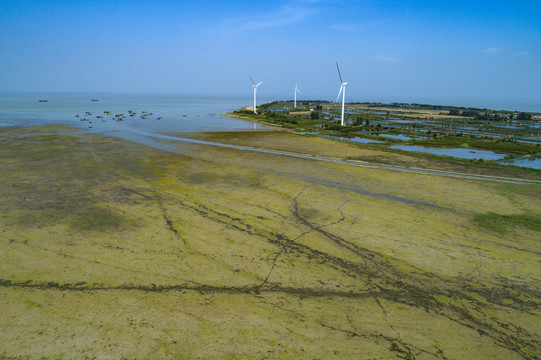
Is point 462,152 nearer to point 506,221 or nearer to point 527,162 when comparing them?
point 527,162

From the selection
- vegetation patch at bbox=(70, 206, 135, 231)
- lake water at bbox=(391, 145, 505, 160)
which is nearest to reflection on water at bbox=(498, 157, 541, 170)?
lake water at bbox=(391, 145, 505, 160)

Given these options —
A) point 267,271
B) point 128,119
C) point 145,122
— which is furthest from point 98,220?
point 128,119

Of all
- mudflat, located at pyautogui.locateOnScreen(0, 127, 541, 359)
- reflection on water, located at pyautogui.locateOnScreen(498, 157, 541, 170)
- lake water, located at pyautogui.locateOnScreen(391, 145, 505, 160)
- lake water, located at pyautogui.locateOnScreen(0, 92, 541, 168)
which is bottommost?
mudflat, located at pyautogui.locateOnScreen(0, 127, 541, 359)

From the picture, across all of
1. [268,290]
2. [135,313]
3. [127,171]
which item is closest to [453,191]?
[268,290]

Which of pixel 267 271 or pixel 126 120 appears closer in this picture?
pixel 267 271

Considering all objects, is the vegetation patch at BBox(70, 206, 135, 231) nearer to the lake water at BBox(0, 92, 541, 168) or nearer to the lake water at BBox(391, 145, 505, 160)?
the lake water at BBox(0, 92, 541, 168)

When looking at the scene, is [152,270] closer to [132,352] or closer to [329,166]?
[132,352]
